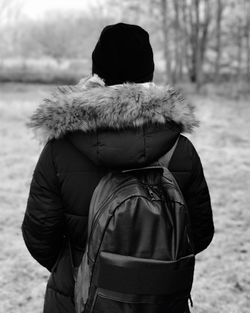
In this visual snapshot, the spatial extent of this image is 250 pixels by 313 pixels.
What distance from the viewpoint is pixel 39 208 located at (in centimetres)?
171

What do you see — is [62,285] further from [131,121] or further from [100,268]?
[131,121]

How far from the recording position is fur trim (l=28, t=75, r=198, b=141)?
1528 millimetres

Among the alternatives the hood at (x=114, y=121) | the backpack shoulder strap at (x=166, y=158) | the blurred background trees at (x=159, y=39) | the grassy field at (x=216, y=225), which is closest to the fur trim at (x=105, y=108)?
the hood at (x=114, y=121)

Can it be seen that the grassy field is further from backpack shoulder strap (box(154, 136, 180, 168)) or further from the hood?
backpack shoulder strap (box(154, 136, 180, 168))

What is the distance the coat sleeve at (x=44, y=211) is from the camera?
1.67 meters

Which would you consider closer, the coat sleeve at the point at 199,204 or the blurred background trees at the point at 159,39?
the coat sleeve at the point at 199,204

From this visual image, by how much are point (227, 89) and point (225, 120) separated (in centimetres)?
916

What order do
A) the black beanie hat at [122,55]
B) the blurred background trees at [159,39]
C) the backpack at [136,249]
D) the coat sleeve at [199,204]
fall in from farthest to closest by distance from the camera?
1. the blurred background trees at [159,39]
2. the coat sleeve at [199,204]
3. the black beanie hat at [122,55]
4. the backpack at [136,249]

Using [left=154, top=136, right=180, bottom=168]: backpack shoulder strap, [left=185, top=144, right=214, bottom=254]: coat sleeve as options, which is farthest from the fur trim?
[left=185, top=144, right=214, bottom=254]: coat sleeve

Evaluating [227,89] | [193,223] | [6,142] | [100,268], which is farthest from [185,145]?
[227,89]

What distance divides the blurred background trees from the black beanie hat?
19.1 metres

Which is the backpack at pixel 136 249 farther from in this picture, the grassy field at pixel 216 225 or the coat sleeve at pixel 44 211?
the grassy field at pixel 216 225

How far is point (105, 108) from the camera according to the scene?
5.01 ft

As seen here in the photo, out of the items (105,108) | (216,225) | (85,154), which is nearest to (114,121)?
(105,108)
